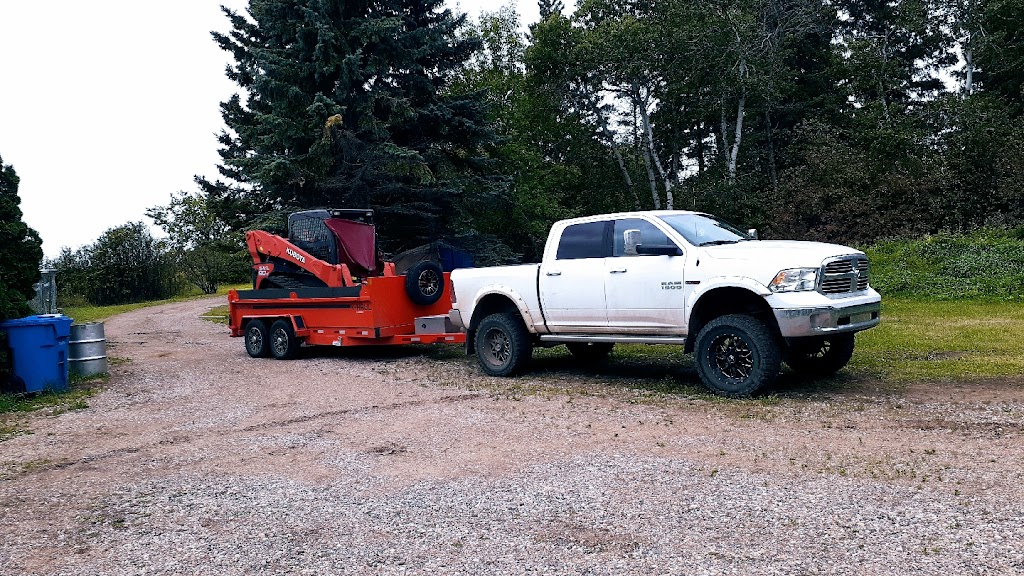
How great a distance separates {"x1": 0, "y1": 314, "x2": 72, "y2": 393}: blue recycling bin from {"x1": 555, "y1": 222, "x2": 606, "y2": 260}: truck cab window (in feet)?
22.4

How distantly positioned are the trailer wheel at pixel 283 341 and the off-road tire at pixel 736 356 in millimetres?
8217

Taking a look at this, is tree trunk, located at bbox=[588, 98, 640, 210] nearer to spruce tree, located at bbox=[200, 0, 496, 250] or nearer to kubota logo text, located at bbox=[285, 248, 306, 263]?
spruce tree, located at bbox=[200, 0, 496, 250]

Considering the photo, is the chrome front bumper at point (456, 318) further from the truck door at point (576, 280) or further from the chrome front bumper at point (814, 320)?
the chrome front bumper at point (814, 320)

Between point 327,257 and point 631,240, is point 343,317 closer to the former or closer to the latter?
point 327,257

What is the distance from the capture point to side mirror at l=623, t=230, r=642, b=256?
31.3 ft

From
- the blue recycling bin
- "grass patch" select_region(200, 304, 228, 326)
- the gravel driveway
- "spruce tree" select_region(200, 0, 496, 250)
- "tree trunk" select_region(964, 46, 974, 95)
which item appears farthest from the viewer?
"tree trunk" select_region(964, 46, 974, 95)

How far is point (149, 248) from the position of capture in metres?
42.0

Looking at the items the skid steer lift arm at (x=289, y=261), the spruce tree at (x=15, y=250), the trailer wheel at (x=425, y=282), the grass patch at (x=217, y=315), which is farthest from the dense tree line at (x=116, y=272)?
the trailer wheel at (x=425, y=282)

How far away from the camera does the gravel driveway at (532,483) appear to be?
4.33 m

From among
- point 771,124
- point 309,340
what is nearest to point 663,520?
point 309,340

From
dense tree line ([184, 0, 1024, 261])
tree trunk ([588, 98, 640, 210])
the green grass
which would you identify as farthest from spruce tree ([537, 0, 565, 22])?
the green grass

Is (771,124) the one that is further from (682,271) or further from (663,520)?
(663,520)

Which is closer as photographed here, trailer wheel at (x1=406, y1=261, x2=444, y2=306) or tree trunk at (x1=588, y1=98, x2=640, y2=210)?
trailer wheel at (x1=406, y1=261, x2=444, y2=306)

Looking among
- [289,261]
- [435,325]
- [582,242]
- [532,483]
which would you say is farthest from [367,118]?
[532,483]
